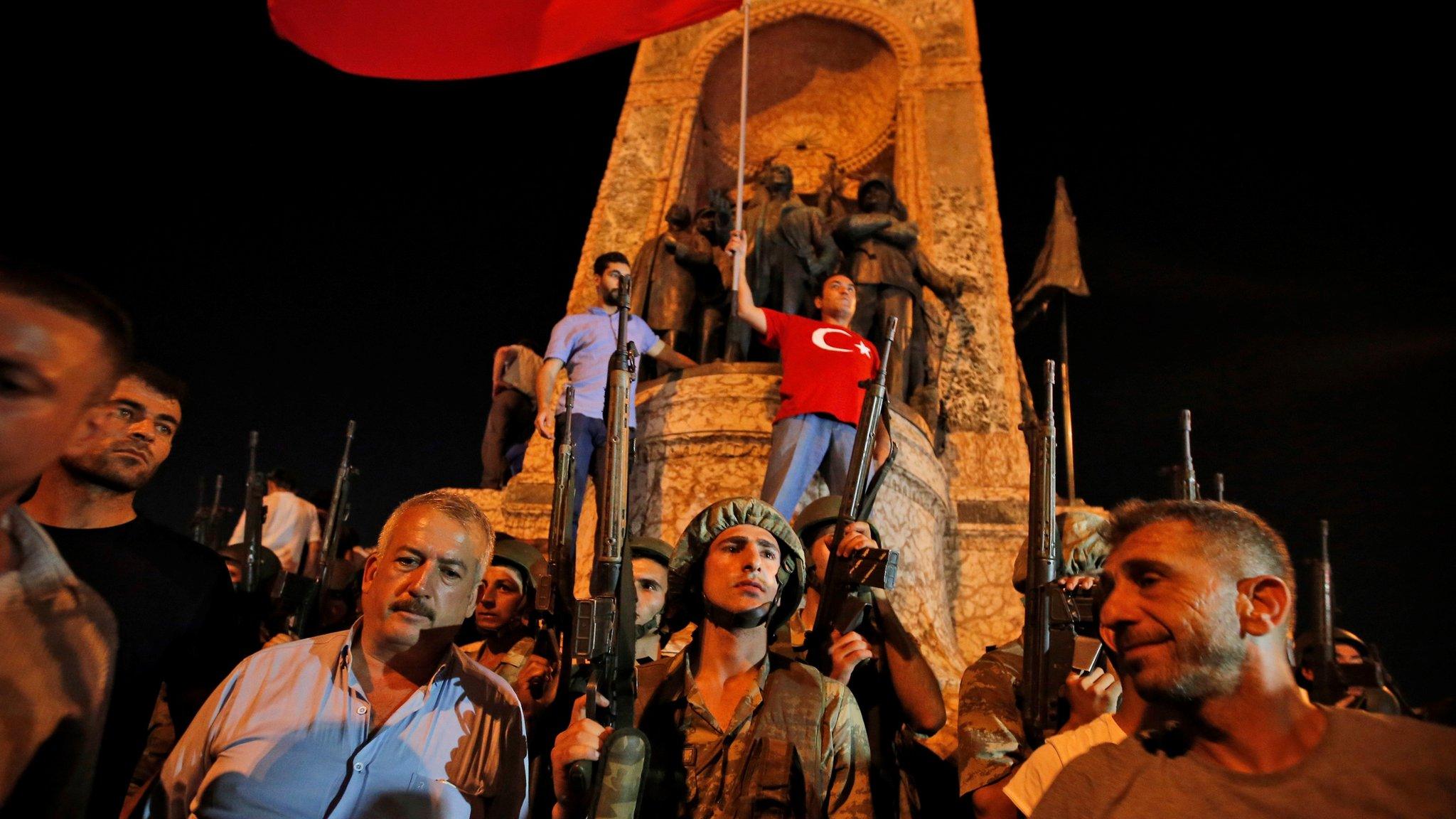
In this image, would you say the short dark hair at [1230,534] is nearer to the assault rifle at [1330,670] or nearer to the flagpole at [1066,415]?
the assault rifle at [1330,670]

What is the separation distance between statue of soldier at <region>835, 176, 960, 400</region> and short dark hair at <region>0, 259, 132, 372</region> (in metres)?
6.61

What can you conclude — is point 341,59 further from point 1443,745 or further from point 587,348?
point 1443,745

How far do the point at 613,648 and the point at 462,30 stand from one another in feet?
17.5

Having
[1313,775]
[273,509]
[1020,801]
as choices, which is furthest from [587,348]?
[1313,775]

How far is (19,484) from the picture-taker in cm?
123

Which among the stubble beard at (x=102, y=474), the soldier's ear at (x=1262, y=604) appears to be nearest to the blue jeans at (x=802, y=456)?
the stubble beard at (x=102, y=474)

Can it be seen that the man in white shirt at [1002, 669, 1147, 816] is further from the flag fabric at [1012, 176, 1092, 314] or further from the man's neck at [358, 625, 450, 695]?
the flag fabric at [1012, 176, 1092, 314]

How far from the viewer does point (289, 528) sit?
24.2 feet

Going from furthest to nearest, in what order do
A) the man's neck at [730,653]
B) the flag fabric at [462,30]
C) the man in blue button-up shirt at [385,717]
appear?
the flag fabric at [462,30] → the man's neck at [730,653] → the man in blue button-up shirt at [385,717]

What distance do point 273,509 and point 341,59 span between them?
3378 mm

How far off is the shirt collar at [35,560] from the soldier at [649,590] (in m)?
2.57

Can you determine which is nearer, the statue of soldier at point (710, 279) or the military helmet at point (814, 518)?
the military helmet at point (814, 518)

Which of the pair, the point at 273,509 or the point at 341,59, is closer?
the point at 341,59

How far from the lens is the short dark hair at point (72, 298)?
4.03 ft
